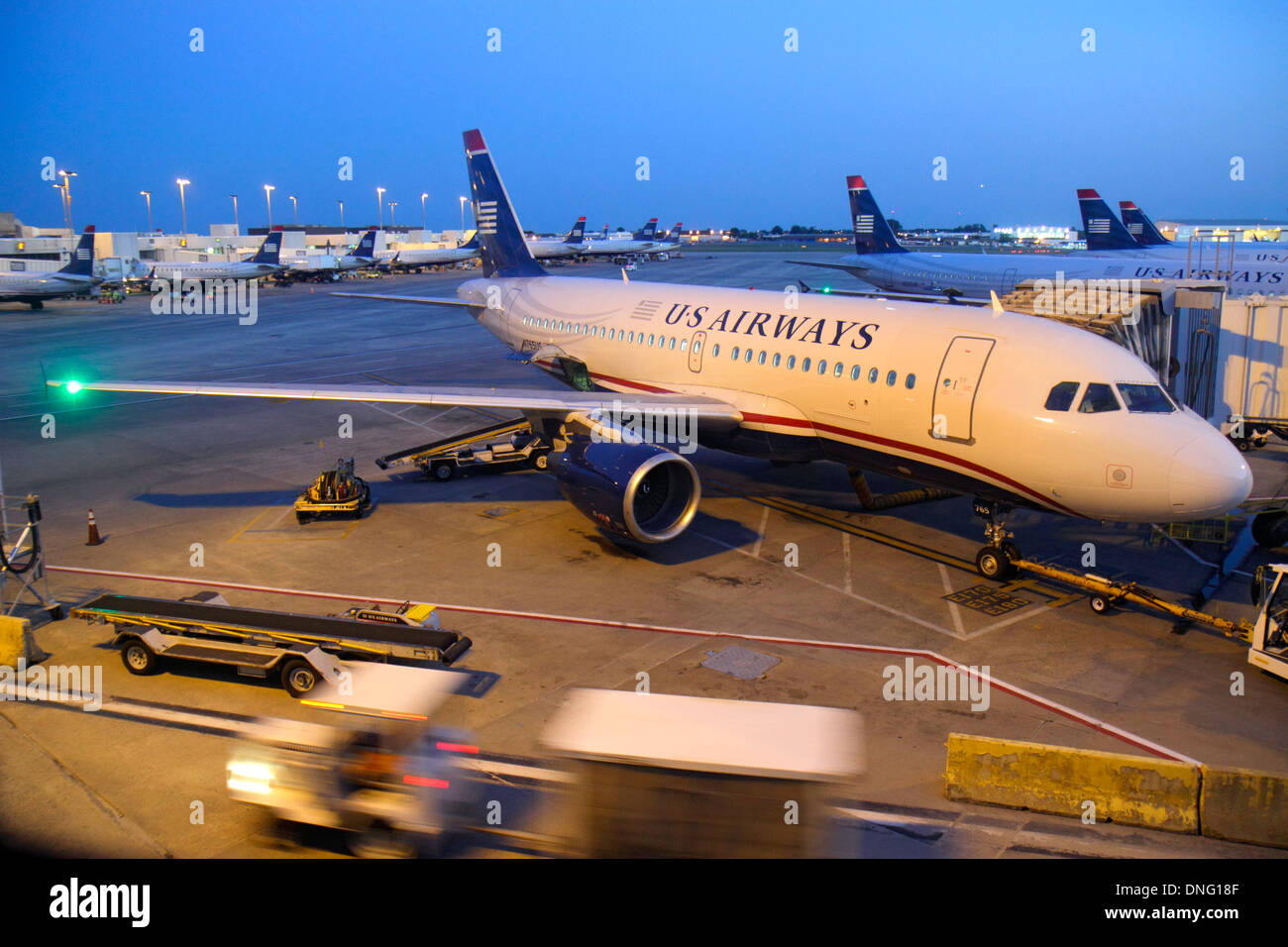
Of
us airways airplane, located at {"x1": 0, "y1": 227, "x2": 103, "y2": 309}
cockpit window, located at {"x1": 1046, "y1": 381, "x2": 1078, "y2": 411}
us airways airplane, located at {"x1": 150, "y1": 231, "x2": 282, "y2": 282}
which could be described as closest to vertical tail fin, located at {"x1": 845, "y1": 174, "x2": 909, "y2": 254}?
cockpit window, located at {"x1": 1046, "y1": 381, "x2": 1078, "y2": 411}

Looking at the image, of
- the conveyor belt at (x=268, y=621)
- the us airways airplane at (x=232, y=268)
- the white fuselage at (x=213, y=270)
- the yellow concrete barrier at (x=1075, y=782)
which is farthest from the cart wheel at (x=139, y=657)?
the white fuselage at (x=213, y=270)

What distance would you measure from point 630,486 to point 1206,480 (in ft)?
28.4

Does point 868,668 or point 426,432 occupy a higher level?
point 426,432

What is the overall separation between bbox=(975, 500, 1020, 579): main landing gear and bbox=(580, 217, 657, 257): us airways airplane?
381 feet

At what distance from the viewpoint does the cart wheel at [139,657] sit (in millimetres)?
12391

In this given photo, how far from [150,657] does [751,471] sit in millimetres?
14748

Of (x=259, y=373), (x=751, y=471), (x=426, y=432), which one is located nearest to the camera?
(x=751, y=471)

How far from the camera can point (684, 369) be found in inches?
790

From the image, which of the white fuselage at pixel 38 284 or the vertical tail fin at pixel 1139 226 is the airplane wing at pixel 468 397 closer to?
the vertical tail fin at pixel 1139 226

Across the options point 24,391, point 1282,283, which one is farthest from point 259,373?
point 1282,283

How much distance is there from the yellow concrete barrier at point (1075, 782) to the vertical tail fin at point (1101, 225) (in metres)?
54.3

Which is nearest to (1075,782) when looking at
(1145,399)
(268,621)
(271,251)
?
(1145,399)

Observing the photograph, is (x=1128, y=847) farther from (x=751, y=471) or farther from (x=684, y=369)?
(x=751, y=471)

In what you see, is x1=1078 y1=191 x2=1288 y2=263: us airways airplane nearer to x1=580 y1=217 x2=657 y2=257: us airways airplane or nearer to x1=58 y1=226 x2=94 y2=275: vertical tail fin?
x1=58 y1=226 x2=94 y2=275: vertical tail fin
